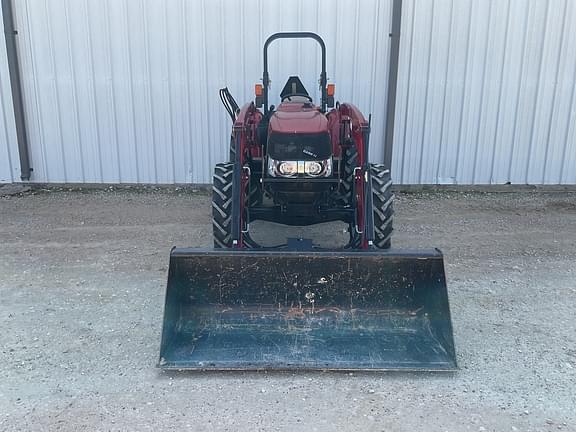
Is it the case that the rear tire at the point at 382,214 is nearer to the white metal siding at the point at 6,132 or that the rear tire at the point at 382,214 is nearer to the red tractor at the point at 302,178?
the red tractor at the point at 302,178

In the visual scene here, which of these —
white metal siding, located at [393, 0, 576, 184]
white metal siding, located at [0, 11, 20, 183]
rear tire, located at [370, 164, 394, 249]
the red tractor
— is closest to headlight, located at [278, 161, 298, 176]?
the red tractor

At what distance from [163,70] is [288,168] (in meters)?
3.40

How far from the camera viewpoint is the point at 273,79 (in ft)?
21.8

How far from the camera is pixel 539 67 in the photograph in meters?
6.80

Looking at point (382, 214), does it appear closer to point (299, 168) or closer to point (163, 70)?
point (299, 168)

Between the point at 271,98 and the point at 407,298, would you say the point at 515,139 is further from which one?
the point at 407,298

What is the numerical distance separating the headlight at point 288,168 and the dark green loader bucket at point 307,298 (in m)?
0.64

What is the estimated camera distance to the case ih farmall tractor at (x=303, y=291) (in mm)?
3152

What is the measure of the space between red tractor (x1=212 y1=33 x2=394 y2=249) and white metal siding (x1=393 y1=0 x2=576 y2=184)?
7.82 feet

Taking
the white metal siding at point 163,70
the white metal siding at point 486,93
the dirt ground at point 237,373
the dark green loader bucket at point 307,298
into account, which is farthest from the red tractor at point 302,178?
the white metal siding at point 486,93

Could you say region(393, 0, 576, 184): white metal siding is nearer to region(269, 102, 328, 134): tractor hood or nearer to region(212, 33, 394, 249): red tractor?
region(212, 33, 394, 249): red tractor

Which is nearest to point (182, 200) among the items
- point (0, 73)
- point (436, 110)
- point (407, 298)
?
point (0, 73)

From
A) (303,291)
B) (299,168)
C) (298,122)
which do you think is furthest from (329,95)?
(303,291)

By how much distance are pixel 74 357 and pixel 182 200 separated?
3430 millimetres
